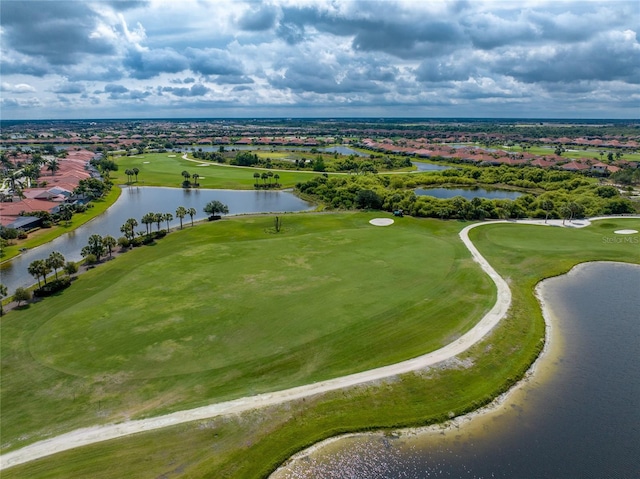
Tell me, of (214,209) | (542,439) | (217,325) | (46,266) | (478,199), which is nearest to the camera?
(542,439)

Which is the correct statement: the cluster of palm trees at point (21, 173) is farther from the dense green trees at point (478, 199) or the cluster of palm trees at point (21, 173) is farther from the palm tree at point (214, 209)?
the dense green trees at point (478, 199)

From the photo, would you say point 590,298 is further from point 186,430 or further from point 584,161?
point 584,161

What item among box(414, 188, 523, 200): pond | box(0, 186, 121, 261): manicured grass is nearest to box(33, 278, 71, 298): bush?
box(0, 186, 121, 261): manicured grass

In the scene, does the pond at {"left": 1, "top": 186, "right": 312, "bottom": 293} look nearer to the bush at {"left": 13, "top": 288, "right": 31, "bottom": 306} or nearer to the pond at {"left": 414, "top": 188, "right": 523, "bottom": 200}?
the bush at {"left": 13, "top": 288, "right": 31, "bottom": 306}

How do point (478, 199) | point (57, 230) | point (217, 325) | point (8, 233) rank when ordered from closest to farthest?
1. point (217, 325)
2. point (8, 233)
3. point (57, 230)
4. point (478, 199)

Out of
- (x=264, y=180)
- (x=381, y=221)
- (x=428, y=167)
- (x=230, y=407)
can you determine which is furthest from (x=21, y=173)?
(x=428, y=167)

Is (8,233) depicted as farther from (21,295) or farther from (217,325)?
(217,325)
